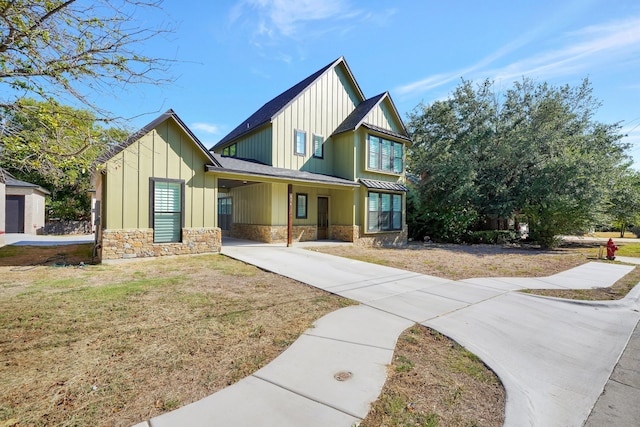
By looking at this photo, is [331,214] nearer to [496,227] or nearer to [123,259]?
[123,259]

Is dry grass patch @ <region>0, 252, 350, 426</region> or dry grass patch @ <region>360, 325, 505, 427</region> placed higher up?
dry grass patch @ <region>0, 252, 350, 426</region>

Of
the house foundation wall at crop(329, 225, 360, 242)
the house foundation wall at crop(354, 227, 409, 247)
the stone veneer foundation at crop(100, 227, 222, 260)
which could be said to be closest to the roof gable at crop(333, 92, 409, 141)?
the house foundation wall at crop(329, 225, 360, 242)

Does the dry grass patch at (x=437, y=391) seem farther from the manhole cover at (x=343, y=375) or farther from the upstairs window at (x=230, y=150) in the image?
the upstairs window at (x=230, y=150)

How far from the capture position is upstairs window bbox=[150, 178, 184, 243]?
9.75 m

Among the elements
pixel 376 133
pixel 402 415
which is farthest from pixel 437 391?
pixel 376 133

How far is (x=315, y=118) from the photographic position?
15.9 m

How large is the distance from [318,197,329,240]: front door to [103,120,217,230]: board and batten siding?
6718 millimetres

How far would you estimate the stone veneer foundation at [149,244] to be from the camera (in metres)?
9.04

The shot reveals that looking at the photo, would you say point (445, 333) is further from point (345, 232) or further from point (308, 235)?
point (308, 235)

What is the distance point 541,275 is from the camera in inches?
340

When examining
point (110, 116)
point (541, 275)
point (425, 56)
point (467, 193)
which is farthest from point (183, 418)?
point (467, 193)

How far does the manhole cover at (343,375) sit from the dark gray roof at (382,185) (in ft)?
41.4

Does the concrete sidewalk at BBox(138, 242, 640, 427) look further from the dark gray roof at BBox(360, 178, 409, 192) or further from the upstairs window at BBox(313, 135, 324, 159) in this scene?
the upstairs window at BBox(313, 135, 324, 159)

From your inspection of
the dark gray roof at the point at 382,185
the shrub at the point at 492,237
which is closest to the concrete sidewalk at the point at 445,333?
the dark gray roof at the point at 382,185
